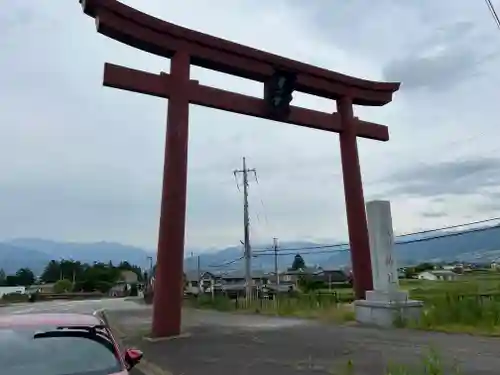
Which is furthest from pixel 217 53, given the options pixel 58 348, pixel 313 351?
pixel 58 348

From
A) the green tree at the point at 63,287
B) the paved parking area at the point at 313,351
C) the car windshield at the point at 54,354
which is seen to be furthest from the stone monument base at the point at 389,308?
the green tree at the point at 63,287

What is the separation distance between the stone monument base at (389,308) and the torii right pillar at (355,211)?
4.87ft

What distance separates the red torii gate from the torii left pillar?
0.08 feet

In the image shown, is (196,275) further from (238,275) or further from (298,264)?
(298,264)

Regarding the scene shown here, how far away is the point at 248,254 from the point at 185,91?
3070 cm

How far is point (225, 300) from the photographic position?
34219 mm

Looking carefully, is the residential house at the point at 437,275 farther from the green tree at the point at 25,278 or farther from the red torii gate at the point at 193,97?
the green tree at the point at 25,278

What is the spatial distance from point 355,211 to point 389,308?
12.1 ft

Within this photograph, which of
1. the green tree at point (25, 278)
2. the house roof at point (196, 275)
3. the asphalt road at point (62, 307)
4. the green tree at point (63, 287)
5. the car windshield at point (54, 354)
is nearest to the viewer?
the car windshield at point (54, 354)

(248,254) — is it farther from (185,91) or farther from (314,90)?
(185,91)

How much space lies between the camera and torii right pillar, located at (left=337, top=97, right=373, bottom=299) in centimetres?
1867

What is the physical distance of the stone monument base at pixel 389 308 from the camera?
16125mm

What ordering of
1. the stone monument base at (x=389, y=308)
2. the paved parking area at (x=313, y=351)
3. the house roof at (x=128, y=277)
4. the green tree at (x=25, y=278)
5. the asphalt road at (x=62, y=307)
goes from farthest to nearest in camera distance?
the green tree at (x=25, y=278)
the house roof at (x=128, y=277)
the asphalt road at (x=62, y=307)
the stone monument base at (x=389, y=308)
the paved parking area at (x=313, y=351)

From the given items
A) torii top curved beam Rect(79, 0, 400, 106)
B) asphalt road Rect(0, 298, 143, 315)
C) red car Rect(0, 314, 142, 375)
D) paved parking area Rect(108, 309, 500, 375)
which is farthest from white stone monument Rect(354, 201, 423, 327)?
asphalt road Rect(0, 298, 143, 315)
